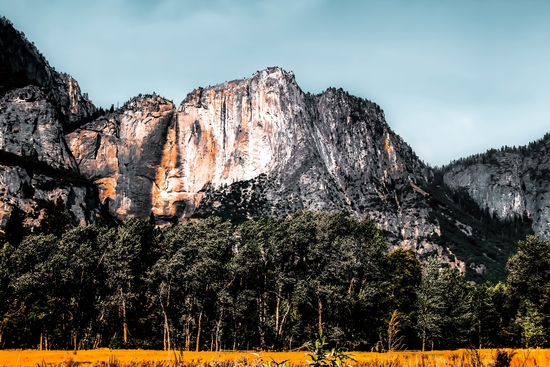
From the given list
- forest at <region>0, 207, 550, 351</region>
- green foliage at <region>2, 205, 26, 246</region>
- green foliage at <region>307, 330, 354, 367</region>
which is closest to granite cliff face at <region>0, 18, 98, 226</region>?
green foliage at <region>2, 205, 26, 246</region>

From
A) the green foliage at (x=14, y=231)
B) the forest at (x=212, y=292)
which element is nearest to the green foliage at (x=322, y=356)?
the forest at (x=212, y=292)

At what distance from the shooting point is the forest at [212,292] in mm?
50594

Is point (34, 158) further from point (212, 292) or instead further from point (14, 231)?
→ point (212, 292)

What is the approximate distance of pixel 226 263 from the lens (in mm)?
52500

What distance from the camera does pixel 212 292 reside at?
52.3 m

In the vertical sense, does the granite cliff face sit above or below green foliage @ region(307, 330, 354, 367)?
above

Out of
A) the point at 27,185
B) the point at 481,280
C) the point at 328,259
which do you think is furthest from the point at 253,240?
the point at 481,280

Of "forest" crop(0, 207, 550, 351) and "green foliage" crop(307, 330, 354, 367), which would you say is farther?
"forest" crop(0, 207, 550, 351)

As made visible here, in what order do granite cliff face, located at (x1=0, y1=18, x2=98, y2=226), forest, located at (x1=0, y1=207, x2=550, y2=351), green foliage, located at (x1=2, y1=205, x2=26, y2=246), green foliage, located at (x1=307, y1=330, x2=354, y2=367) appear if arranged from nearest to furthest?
green foliage, located at (x1=307, y1=330, x2=354, y2=367) < forest, located at (x1=0, y1=207, x2=550, y2=351) < green foliage, located at (x1=2, y1=205, x2=26, y2=246) < granite cliff face, located at (x1=0, y1=18, x2=98, y2=226)

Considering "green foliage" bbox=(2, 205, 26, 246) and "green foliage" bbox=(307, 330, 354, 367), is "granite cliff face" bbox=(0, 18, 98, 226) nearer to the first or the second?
"green foliage" bbox=(2, 205, 26, 246)

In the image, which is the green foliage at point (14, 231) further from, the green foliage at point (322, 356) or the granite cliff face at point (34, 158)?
the green foliage at point (322, 356)

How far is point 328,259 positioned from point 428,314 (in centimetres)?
1567

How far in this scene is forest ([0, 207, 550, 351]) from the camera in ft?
166

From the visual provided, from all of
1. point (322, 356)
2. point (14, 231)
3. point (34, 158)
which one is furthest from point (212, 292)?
point (34, 158)
